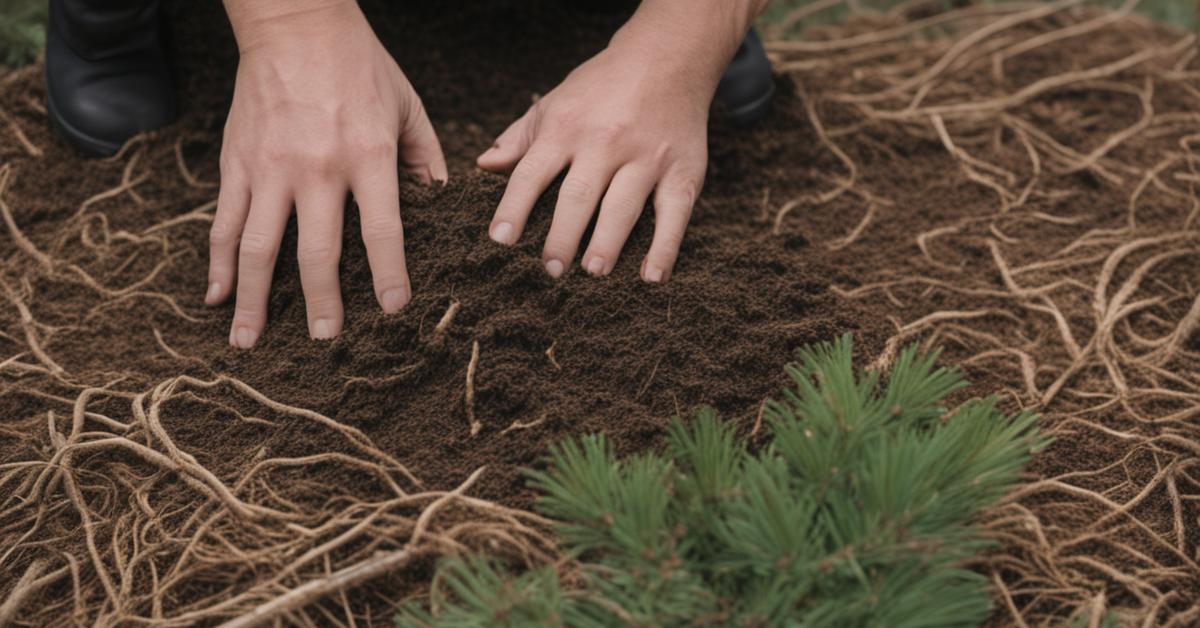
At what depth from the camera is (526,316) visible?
1362mm

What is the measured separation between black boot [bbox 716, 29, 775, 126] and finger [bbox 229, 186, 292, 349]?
34.8 inches

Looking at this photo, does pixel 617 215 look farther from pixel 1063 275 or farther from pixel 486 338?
pixel 1063 275

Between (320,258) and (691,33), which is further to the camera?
(691,33)

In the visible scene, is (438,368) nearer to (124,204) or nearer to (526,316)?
(526,316)

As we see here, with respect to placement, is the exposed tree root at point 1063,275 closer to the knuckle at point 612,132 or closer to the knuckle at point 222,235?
the knuckle at point 612,132

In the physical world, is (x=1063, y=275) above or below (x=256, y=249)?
below

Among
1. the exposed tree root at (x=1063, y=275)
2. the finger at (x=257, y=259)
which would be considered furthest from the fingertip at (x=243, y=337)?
the exposed tree root at (x=1063, y=275)

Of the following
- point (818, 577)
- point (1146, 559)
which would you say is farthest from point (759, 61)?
point (818, 577)

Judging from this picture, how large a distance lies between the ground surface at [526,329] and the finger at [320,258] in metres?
0.03

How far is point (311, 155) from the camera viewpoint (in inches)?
57.5

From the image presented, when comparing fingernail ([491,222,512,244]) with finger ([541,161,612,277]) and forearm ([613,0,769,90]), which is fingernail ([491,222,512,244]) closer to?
finger ([541,161,612,277])

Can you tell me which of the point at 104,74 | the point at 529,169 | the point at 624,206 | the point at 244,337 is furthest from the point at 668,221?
the point at 104,74

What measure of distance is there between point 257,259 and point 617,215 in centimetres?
52

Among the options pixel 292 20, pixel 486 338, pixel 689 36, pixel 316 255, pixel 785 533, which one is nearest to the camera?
pixel 785 533
